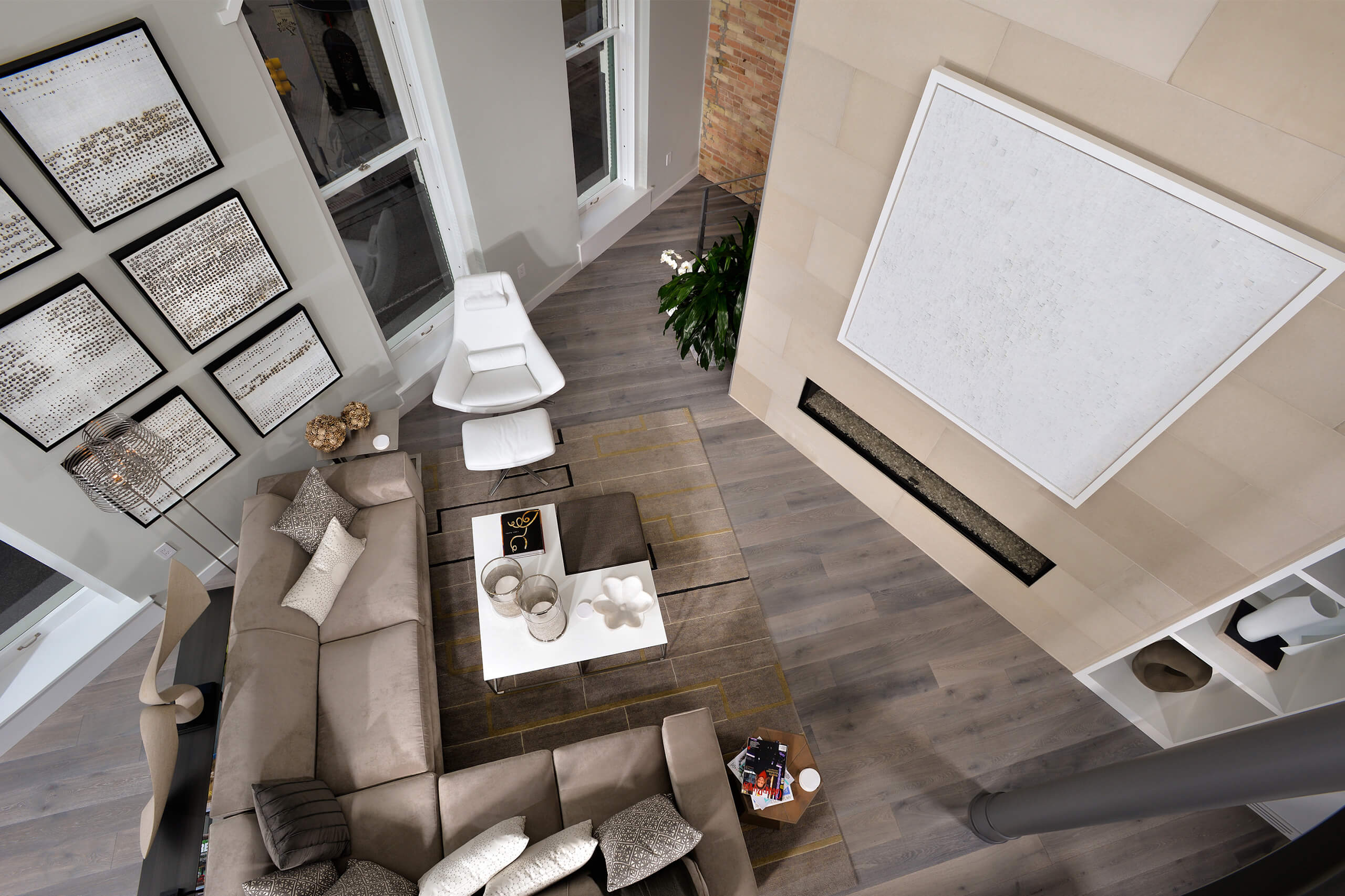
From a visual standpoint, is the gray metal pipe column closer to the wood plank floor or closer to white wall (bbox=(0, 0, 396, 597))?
the wood plank floor

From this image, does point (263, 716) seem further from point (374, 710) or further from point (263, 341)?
point (263, 341)

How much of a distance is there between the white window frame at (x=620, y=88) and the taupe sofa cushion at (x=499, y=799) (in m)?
3.99

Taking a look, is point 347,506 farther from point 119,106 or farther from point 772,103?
point 772,103

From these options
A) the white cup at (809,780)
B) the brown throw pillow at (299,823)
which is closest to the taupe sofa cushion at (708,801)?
the white cup at (809,780)

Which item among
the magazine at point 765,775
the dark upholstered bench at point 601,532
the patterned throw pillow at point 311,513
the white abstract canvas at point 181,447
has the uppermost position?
the white abstract canvas at point 181,447

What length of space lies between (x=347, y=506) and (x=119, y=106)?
1.76m

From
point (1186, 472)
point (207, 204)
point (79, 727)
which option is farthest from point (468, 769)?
point (1186, 472)

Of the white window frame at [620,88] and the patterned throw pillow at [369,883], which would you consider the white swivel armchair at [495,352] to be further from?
the patterned throw pillow at [369,883]

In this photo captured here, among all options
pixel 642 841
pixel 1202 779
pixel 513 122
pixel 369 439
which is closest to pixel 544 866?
pixel 642 841

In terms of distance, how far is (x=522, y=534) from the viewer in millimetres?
3258

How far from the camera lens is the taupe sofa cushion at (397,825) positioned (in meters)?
2.49

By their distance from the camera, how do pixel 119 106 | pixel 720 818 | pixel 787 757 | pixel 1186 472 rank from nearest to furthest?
1. pixel 119 106
2. pixel 1186 472
3. pixel 720 818
4. pixel 787 757

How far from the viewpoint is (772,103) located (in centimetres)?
521

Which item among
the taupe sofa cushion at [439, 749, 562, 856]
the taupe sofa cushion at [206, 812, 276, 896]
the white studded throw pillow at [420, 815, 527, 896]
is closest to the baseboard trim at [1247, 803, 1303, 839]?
the taupe sofa cushion at [439, 749, 562, 856]
